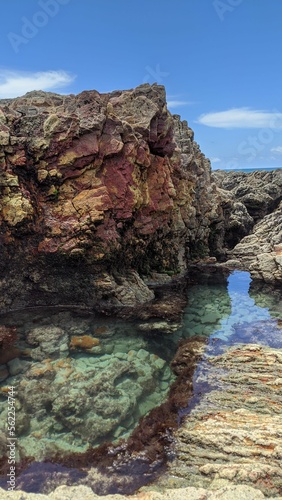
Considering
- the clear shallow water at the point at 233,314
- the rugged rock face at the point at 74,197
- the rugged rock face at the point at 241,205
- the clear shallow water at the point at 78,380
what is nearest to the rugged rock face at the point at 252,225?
the rugged rock face at the point at 241,205

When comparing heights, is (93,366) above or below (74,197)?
below

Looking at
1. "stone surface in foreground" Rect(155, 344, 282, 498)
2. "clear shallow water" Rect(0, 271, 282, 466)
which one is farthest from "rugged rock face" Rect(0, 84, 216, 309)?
"stone surface in foreground" Rect(155, 344, 282, 498)

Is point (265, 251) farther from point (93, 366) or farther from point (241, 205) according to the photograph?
point (93, 366)

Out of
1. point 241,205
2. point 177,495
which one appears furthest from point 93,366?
point 241,205

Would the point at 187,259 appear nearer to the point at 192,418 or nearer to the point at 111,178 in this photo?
the point at 111,178

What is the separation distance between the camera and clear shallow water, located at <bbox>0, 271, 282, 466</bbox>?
36.6 ft

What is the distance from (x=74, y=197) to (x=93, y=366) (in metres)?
8.98

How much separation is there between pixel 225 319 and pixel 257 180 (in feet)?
120

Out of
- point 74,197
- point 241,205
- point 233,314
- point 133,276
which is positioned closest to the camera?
point 74,197

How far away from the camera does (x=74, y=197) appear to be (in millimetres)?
19219

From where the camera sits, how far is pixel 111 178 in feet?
66.5

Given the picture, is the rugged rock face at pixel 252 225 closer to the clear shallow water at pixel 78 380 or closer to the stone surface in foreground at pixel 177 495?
the clear shallow water at pixel 78 380

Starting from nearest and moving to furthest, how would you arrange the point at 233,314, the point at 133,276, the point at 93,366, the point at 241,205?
1. the point at 93,366
2. the point at 233,314
3. the point at 133,276
4. the point at 241,205

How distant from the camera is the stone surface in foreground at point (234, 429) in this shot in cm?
870
